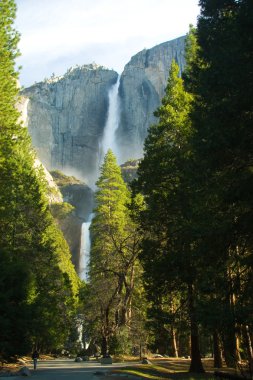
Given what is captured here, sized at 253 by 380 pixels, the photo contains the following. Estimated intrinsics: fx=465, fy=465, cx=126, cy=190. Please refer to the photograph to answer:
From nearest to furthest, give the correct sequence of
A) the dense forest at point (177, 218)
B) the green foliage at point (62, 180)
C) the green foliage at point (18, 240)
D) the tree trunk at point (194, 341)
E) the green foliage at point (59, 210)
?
the dense forest at point (177, 218), the green foliage at point (18, 240), the tree trunk at point (194, 341), the green foliage at point (59, 210), the green foliage at point (62, 180)

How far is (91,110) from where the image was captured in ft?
407

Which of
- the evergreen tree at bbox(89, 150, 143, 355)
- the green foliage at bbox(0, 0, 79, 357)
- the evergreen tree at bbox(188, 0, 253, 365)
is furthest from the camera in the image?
the evergreen tree at bbox(89, 150, 143, 355)

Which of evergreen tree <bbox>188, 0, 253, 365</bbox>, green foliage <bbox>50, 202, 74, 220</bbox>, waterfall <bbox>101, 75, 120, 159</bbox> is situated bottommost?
evergreen tree <bbox>188, 0, 253, 365</bbox>

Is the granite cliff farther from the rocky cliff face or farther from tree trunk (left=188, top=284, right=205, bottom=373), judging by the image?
tree trunk (left=188, top=284, right=205, bottom=373)

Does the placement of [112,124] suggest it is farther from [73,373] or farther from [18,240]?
[73,373]

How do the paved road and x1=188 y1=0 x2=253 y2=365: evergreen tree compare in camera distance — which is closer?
x1=188 y1=0 x2=253 y2=365: evergreen tree

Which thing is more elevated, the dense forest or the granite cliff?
the granite cliff

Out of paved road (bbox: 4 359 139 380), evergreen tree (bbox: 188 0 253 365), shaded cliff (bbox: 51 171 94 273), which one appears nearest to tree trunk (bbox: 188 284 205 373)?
paved road (bbox: 4 359 139 380)

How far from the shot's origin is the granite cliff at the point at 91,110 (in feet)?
396

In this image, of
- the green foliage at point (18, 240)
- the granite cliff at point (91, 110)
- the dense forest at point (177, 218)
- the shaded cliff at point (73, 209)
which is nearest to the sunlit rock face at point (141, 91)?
the granite cliff at point (91, 110)

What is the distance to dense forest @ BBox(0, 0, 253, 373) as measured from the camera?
498 inches

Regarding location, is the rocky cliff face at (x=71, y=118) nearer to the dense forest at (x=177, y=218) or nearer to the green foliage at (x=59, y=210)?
the green foliage at (x=59, y=210)

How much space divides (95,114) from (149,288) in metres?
105

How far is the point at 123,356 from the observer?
33.6 metres
